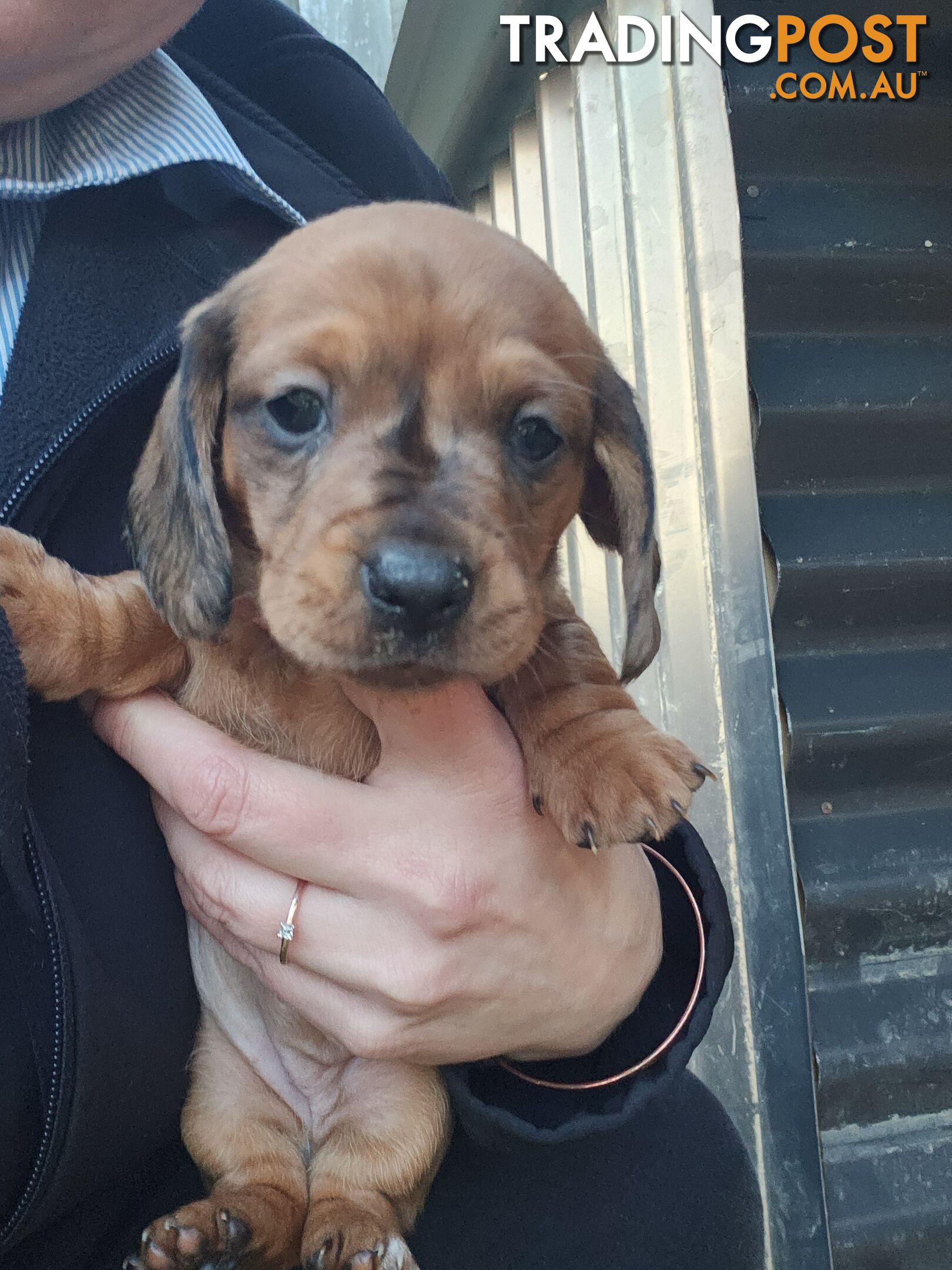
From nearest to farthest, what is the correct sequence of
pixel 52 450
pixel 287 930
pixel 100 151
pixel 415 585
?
pixel 415 585
pixel 52 450
pixel 287 930
pixel 100 151

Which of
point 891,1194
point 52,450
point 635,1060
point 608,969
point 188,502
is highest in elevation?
point 52,450

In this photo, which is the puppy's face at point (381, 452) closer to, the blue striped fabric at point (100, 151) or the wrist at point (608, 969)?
the blue striped fabric at point (100, 151)

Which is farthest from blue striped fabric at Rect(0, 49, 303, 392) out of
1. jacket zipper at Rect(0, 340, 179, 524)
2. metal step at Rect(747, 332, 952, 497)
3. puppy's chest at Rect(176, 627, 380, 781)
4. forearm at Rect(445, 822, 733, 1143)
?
metal step at Rect(747, 332, 952, 497)

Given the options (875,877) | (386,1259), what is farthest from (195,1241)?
(875,877)

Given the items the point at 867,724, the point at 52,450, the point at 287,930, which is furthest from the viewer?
the point at 867,724

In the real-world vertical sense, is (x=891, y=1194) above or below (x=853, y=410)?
below

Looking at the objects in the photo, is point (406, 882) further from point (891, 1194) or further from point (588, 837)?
point (891, 1194)

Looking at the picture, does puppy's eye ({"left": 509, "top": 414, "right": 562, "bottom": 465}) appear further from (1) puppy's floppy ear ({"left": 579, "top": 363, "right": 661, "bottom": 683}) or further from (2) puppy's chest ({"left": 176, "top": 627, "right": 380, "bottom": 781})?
(2) puppy's chest ({"left": 176, "top": 627, "right": 380, "bottom": 781})
